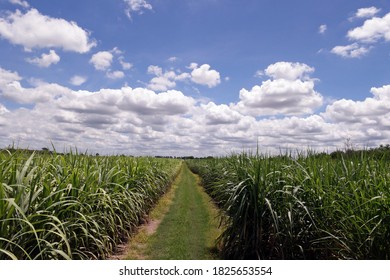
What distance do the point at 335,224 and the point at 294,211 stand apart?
2.28ft

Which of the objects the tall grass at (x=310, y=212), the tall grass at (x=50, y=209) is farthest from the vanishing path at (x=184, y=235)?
the tall grass at (x=310, y=212)

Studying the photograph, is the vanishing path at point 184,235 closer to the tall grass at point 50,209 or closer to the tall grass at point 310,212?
the tall grass at point 50,209

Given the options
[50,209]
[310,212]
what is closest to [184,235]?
[310,212]

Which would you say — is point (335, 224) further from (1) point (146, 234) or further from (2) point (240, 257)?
(1) point (146, 234)

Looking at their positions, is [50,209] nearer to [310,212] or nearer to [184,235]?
[310,212]

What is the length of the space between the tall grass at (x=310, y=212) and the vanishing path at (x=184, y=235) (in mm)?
1248

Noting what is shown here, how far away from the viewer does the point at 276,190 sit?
583cm

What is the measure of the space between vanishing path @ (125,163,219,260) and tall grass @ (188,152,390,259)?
125cm

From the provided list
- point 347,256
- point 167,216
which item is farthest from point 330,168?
point 167,216

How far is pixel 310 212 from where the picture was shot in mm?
5445

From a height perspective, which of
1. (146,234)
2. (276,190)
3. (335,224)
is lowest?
(146,234)

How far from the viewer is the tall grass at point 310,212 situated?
443 cm

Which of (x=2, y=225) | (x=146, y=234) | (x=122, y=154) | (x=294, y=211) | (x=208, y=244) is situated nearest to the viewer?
(x=2, y=225)

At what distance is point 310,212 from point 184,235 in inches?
178
